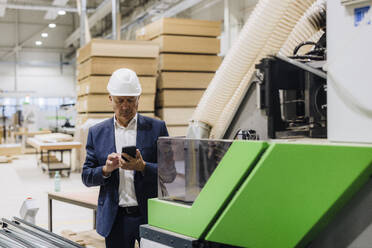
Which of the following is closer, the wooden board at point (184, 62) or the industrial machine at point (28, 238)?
the industrial machine at point (28, 238)

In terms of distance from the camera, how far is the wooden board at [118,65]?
6617 mm

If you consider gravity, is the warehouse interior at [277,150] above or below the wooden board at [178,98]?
below

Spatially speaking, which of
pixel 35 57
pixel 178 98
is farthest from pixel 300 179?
pixel 35 57

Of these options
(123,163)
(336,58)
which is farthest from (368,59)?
(123,163)

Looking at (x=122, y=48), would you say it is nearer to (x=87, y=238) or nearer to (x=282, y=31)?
(x=87, y=238)

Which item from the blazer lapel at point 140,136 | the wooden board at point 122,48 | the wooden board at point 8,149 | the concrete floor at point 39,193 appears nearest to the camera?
the blazer lapel at point 140,136

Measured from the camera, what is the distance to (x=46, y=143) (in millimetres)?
8750

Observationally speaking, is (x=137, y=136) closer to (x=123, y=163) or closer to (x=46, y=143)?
(x=123, y=163)

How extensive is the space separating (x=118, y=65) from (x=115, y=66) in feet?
0.16

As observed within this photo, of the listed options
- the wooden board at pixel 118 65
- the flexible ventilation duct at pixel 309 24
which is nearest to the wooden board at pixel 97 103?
the wooden board at pixel 118 65

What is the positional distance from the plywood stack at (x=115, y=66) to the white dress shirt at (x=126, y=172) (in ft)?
13.3

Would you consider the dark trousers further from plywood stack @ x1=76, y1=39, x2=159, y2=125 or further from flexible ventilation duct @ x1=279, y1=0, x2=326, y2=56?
plywood stack @ x1=76, y1=39, x2=159, y2=125

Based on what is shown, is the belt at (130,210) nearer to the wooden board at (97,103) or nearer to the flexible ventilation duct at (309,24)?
the flexible ventilation duct at (309,24)

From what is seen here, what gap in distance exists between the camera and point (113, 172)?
8.22 feet
